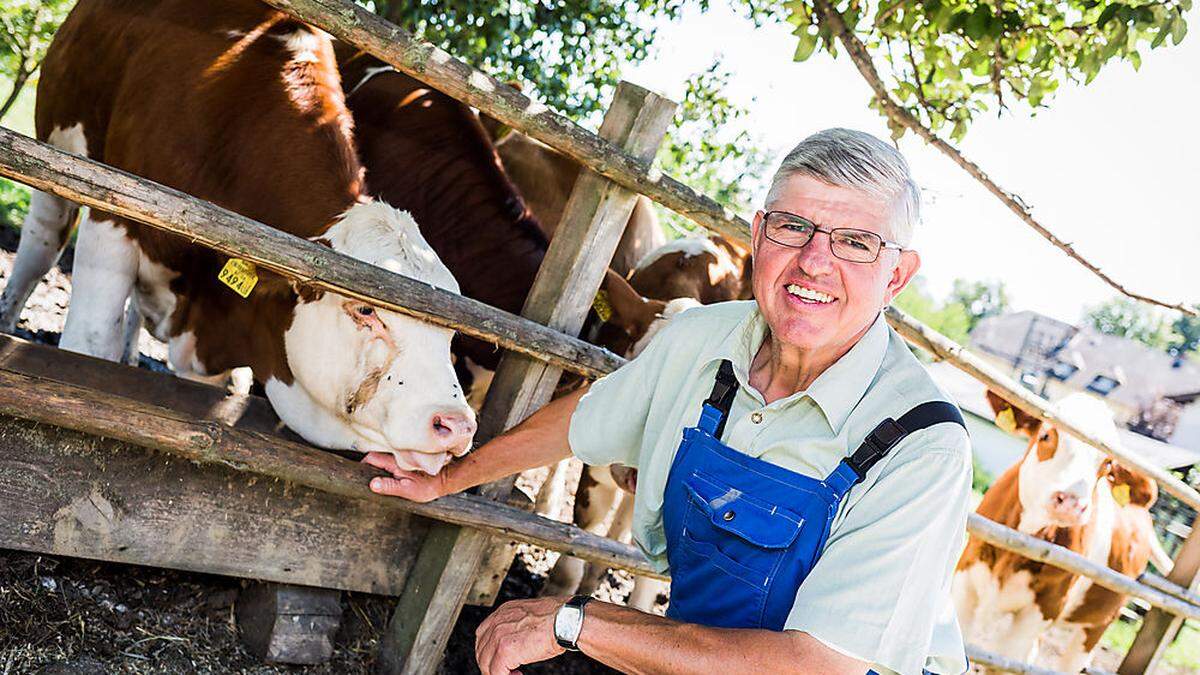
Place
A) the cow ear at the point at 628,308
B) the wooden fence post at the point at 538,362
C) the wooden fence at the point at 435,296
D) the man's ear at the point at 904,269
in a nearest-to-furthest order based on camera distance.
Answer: the man's ear at the point at 904,269 < the wooden fence at the point at 435,296 < the wooden fence post at the point at 538,362 < the cow ear at the point at 628,308

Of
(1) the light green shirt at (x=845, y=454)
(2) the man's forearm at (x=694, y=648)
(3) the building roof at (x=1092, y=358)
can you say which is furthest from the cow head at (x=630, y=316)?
(3) the building roof at (x=1092, y=358)

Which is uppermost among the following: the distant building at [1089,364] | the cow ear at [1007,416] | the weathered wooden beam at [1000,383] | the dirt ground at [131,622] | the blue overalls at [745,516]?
the distant building at [1089,364]

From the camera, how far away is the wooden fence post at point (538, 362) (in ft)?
11.2

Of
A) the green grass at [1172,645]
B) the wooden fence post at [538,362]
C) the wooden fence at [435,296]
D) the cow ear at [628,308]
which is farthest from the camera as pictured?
the green grass at [1172,645]

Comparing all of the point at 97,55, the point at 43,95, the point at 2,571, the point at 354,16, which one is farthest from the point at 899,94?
the point at 2,571

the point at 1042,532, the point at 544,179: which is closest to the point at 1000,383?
the point at 1042,532

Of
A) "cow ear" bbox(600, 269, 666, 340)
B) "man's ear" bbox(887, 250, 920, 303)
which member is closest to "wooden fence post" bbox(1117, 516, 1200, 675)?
"cow ear" bbox(600, 269, 666, 340)

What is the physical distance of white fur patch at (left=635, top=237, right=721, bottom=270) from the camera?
6080mm

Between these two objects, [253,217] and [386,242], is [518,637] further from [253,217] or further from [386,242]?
[253,217]

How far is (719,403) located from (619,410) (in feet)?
1.17

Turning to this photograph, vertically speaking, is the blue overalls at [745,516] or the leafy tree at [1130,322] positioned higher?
the leafy tree at [1130,322]

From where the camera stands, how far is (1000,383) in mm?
4441

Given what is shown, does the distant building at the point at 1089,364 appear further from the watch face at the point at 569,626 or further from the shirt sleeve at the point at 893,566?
the watch face at the point at 569,626

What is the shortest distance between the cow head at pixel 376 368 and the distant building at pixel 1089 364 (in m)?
55.6
